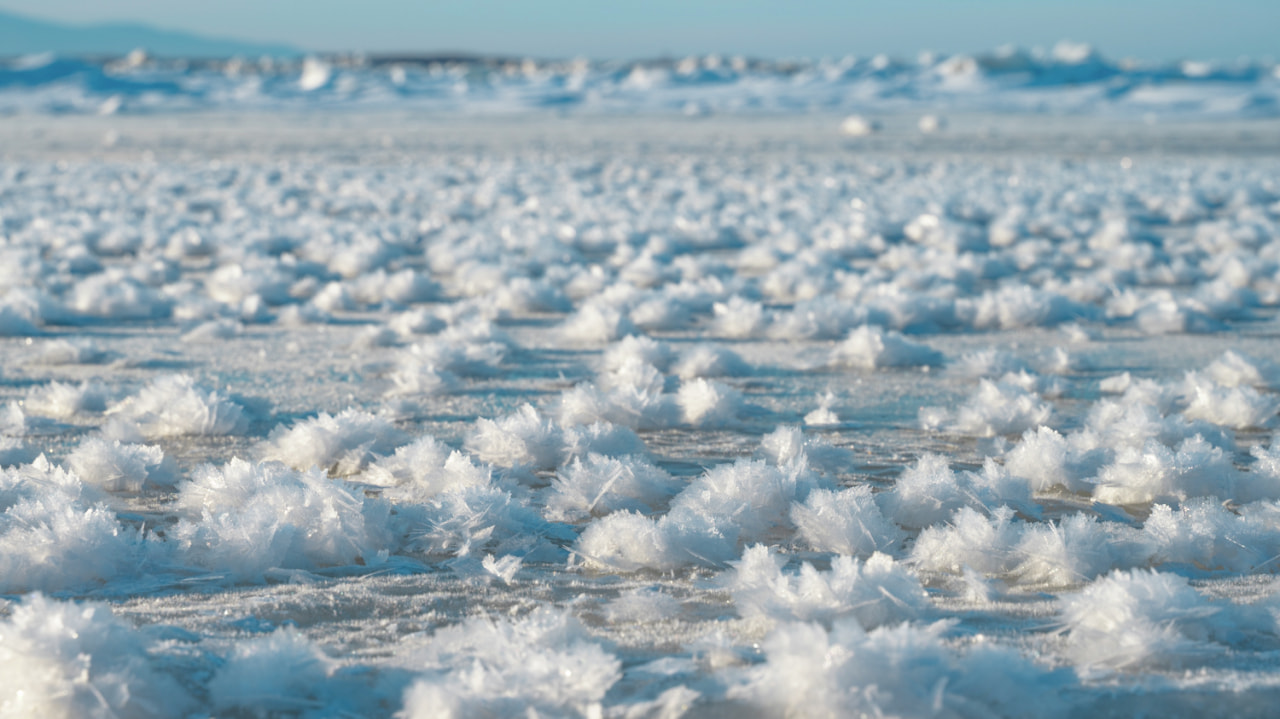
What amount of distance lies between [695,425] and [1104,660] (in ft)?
6.74

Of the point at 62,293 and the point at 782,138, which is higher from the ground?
the point at 782,138

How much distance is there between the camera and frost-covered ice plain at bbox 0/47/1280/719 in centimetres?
196

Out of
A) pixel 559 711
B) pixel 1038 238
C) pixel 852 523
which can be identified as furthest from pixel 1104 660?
pixel 1038 238

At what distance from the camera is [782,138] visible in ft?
92.9

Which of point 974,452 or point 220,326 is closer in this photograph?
point 974,452

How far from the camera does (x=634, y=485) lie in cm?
306

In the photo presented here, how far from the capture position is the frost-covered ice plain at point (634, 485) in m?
1.96

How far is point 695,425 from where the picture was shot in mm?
3990

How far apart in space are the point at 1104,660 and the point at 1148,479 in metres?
1.16

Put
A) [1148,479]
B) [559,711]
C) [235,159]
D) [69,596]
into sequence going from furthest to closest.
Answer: [235,159]
[1148,479]
[69,596]
[559,711]

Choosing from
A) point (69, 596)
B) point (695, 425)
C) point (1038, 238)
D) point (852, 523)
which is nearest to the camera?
point (69, 596)

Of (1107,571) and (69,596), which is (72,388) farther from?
(1107,571)

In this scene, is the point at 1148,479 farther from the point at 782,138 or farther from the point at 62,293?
the point at 782,138

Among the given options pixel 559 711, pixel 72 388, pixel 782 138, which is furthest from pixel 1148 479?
pixel 782 138
